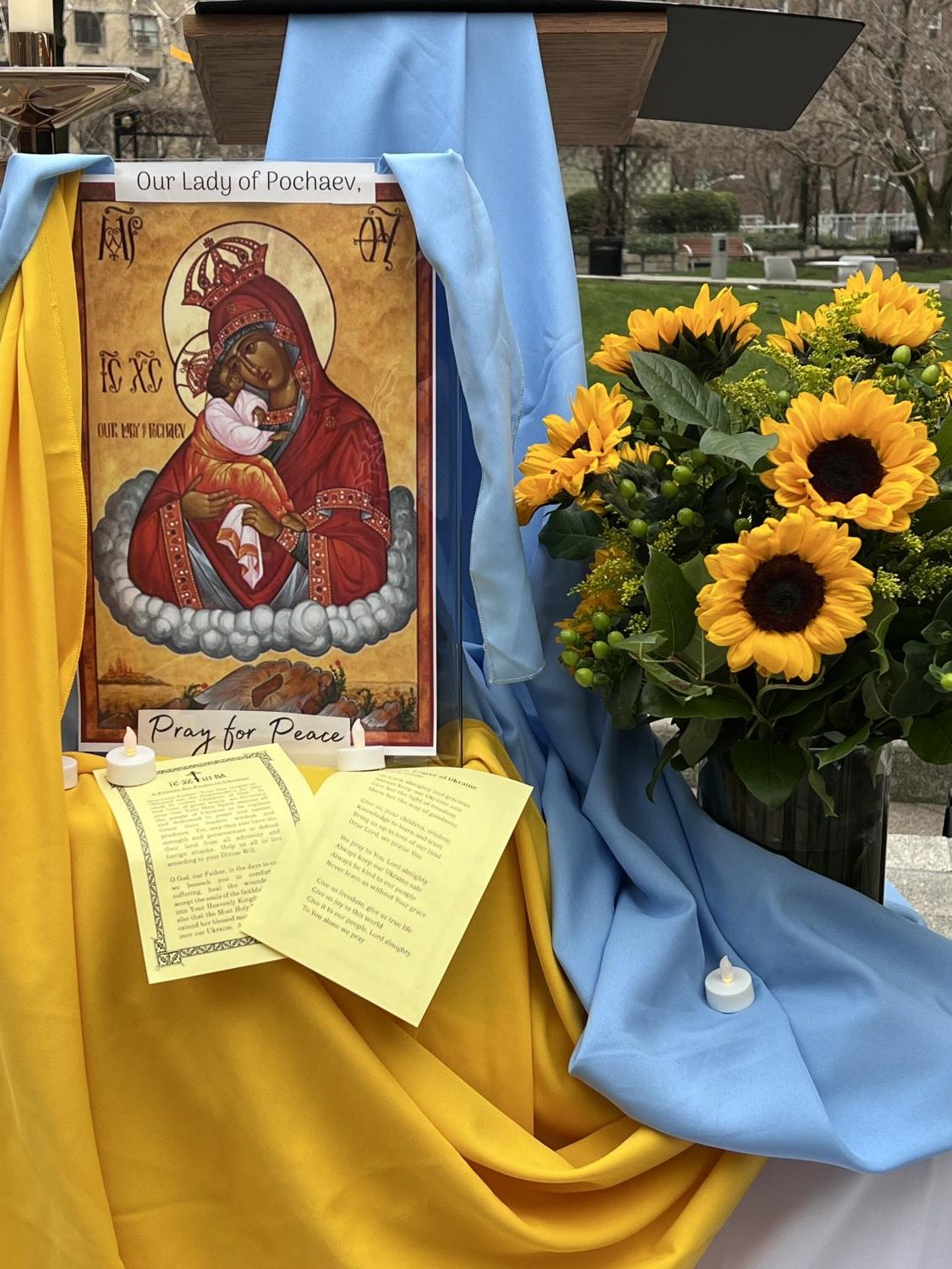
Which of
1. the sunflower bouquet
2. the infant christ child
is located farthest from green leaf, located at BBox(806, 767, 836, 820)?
the infant christ child

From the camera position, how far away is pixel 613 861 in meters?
1.11

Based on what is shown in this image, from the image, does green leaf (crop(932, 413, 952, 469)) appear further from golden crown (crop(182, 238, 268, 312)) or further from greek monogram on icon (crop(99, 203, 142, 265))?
greek monogram on icon (crop(99, 203, 142, 265))

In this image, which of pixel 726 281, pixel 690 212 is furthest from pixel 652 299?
pixel 690 212

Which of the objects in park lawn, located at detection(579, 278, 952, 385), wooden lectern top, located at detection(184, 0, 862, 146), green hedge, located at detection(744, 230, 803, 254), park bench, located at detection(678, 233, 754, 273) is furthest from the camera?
green hedge, located at detection(744, 230, 803, 254)

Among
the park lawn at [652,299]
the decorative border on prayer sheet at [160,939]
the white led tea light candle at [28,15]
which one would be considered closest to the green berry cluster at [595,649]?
the decorative border on prayer sheet at [160,939]

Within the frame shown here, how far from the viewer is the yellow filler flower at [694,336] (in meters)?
1.07

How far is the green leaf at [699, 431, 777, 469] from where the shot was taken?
0.90 meters

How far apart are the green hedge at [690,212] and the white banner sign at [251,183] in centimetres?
869

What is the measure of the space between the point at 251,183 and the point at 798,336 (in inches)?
19.2

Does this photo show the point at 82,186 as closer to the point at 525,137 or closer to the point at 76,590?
the point at 76,590

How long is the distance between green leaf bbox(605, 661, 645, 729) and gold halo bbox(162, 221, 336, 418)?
13.7 inches

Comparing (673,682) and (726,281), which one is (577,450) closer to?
(673,682)

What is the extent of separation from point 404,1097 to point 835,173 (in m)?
10.3

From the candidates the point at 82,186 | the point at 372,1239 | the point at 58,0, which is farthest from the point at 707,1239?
the point at 58,0
